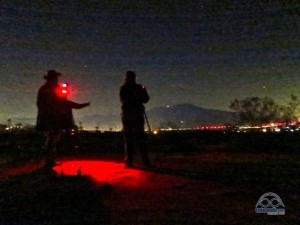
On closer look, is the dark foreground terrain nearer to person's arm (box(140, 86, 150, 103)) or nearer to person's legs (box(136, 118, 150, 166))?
person's legs (box(136, 118, 150, 166))

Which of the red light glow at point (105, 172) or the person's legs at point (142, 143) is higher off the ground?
the person's legs at point (142, 143)

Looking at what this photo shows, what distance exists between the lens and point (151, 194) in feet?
23.0

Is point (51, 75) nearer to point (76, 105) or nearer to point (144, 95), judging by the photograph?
point (76, 105)

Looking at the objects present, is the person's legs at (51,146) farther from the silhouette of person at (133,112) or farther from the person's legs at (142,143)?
the person's legs at (142,143)

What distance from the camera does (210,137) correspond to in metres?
19.8

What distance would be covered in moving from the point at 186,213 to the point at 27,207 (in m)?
2.23

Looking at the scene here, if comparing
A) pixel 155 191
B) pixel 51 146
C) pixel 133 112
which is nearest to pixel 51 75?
pixel 51 146

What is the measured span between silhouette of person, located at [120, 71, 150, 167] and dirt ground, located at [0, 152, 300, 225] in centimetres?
53

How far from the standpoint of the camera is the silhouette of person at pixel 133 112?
10203 millimetres

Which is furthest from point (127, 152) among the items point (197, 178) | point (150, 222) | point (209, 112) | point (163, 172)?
point (209, 112)

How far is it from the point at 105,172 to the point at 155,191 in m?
2.20

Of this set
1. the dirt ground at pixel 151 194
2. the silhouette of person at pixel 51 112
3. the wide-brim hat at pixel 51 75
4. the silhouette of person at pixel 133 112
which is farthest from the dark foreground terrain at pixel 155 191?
the wide-brim hat at pixel 51 75

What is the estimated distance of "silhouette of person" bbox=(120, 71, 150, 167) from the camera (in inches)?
402

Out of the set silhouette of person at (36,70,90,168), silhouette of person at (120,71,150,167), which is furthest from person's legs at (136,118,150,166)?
silhouette of person at (36,70,90,168)
